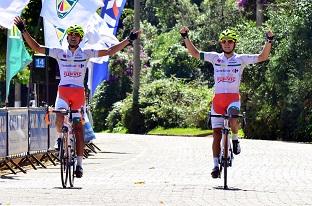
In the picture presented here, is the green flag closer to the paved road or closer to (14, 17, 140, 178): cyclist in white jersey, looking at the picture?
the paved road

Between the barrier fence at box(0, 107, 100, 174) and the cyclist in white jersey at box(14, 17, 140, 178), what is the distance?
3.66 m

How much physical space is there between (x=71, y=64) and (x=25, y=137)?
557 cm

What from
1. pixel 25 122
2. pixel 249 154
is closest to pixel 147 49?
pixel 249 154

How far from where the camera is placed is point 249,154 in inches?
998

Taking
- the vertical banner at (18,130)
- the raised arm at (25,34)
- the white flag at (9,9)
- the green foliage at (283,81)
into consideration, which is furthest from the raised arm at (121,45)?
the green foliage at (283,81)

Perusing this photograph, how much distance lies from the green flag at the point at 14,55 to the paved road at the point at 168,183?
2353 millimetres

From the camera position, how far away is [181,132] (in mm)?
47719

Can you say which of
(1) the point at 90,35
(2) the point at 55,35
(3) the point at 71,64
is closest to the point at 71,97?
(3) the point at 71,64

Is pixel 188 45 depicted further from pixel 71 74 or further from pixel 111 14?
pixel 111 14

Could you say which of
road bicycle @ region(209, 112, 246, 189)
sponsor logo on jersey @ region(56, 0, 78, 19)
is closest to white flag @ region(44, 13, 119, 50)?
sponsor logo on jersey @ region(56, 0, 78, 19)

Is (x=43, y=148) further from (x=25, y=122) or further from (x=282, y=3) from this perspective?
(x=282, y=3)

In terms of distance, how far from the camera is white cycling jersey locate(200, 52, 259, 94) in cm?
1459

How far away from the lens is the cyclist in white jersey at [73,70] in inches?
559

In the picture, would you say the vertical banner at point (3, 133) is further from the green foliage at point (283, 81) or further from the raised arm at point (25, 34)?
the green foliage at point (283, 81)
